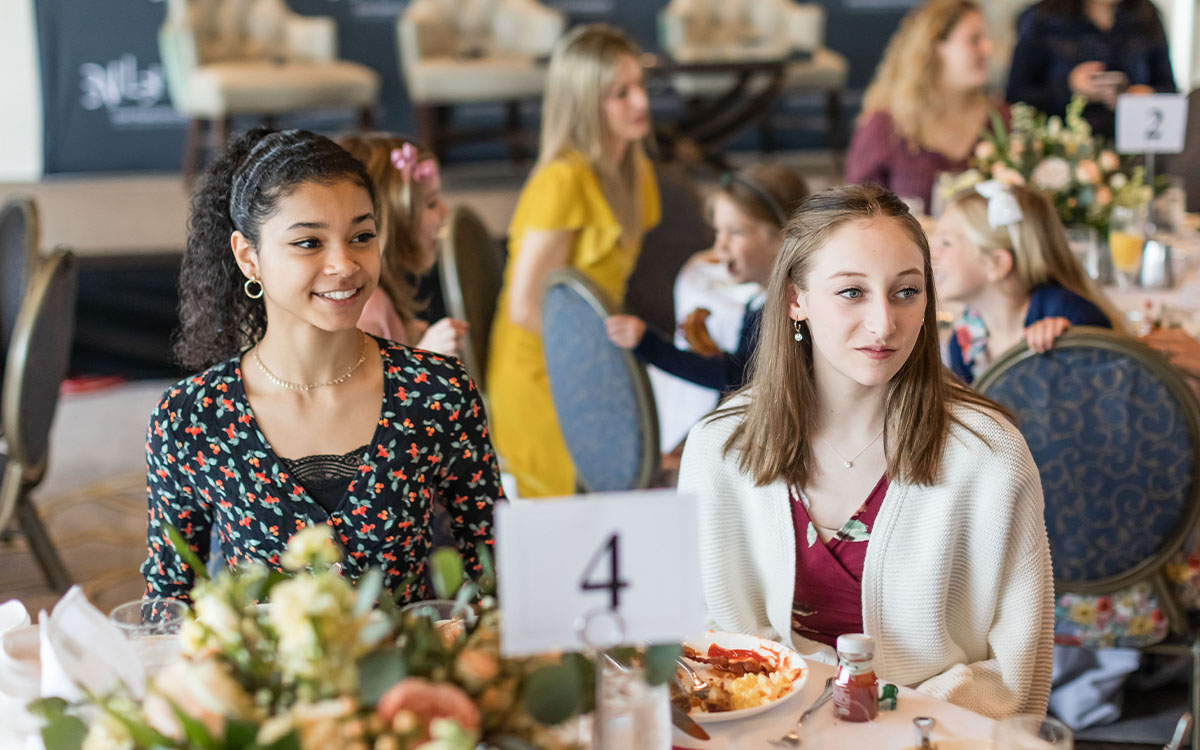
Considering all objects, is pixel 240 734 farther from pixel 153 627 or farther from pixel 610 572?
pixel 153 627

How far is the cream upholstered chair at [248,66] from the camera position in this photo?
7.44 meters

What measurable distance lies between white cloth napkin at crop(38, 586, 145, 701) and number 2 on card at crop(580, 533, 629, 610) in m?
0.43

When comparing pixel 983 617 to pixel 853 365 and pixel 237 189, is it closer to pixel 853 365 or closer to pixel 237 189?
pixel 853 365

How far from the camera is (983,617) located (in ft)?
5.77

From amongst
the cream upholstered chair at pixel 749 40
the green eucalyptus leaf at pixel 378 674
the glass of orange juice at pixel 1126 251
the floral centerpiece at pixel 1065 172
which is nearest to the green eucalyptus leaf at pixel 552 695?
the green eucalyptus leaf at pixel 378 674

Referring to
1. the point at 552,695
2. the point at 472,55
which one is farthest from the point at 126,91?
the point at 552,695

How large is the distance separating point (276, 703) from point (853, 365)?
3.17ft

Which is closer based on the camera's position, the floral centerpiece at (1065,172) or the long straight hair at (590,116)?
the long straight hair at (590,116)

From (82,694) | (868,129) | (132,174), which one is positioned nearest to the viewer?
(82,694)

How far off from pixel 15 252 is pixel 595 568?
10.0 feet

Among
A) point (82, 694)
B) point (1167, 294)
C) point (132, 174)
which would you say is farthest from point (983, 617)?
point (132, 174)

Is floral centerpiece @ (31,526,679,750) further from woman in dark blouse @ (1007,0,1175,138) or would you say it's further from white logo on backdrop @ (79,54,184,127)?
white logo on backdrop @ (79,54,184,127)

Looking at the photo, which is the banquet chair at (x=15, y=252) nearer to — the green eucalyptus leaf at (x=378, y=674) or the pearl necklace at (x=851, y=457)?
the pearl necklace at (x=851, y=457)

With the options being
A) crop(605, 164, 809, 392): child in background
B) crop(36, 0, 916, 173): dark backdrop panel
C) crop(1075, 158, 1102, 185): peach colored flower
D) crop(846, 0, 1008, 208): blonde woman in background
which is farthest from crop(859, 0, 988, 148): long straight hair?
crop(36, 0, 916, 173): dark backdrop panel
